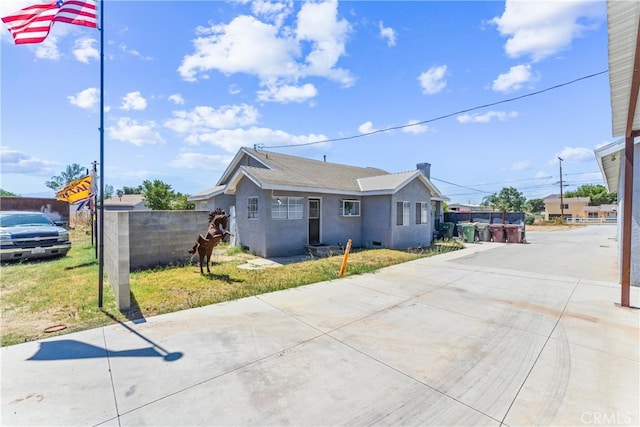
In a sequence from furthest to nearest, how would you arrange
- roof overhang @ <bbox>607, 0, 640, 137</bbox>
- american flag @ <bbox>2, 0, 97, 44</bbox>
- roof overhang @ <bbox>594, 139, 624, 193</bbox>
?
1. roof overhang @ <bbox>594, 139, 624, 193</bbox>
2. american flag @ <bbox>2, 0, 97, 44</bbox>
3. roof overhang @ <bbox>607, 0, 640, 137</bbox>

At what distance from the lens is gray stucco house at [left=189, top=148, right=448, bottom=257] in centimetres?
1123

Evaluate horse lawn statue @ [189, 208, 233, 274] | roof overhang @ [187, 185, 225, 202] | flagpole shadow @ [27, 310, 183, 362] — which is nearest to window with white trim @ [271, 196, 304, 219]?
horse lawn statue @ [189, 208, 233, 274]

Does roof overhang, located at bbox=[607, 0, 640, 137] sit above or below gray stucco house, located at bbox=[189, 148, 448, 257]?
above

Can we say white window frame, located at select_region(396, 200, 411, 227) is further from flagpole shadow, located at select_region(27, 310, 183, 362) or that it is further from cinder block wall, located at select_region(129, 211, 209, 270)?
flagpole shadow, located at select_region(27, 310, 183, 362)

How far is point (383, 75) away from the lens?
523 inches

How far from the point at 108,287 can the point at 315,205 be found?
26.3ft

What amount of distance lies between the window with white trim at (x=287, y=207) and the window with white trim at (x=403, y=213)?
4968 millimetres

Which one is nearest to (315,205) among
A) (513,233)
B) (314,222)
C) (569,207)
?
(314,222)

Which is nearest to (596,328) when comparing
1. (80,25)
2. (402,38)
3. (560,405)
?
(560,405)

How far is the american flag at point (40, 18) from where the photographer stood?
14.2ft

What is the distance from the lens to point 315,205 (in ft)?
41.7

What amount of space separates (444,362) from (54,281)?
918 cm

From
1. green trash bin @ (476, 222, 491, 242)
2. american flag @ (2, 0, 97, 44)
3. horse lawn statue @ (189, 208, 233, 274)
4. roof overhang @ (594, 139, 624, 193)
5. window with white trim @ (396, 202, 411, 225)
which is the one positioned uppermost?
american flag @ (2, 0, 97, 44)

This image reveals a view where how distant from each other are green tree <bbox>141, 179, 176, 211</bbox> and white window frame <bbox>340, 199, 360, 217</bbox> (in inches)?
545
